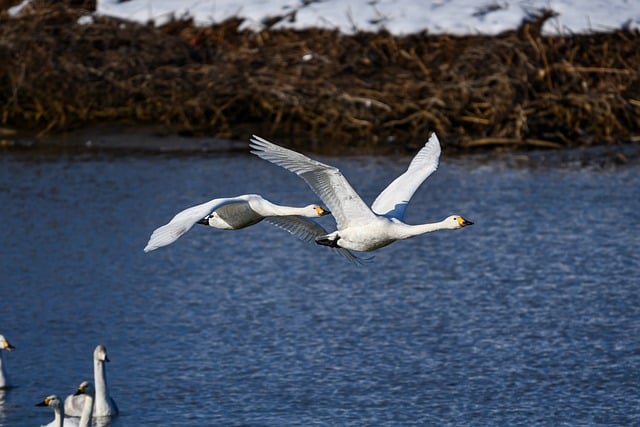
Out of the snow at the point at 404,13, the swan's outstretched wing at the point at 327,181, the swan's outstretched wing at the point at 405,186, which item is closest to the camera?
the swan's outstretched wing at the point at 327,181

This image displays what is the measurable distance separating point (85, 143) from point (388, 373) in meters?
10.7

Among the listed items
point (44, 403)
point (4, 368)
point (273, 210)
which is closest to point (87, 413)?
point (44, 403)

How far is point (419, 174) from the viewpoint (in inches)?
426

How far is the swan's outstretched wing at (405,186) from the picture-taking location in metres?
10.3

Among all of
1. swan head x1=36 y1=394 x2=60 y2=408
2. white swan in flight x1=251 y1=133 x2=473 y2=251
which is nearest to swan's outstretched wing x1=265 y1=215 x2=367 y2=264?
white swan in flight x1=251 y1=133 x2=473 y2=251

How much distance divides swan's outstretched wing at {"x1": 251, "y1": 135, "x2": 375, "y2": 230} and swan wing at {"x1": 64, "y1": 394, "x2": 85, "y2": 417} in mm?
3950

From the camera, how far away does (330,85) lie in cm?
2166

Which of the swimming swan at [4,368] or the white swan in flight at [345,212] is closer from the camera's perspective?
the white swan in flight at [345,212]

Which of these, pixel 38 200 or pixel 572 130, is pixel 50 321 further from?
pixel 572 130

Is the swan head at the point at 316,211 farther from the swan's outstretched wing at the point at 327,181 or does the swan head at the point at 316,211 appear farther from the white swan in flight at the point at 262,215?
the swan's outstretched wing at the point at 327,181

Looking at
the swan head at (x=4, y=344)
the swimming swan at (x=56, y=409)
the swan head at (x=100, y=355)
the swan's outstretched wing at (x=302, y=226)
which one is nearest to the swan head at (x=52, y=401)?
the swimming swan at (x=56, y=409)

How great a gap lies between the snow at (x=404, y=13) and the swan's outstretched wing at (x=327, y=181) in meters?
13.6

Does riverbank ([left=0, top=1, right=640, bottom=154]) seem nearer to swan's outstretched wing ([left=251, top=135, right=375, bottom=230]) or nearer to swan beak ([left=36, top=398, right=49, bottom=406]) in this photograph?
swan beak ([left=36, top=398, right=49, bottom=406])

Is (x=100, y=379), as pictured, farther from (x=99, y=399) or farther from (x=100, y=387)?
(x=99, y=399)
